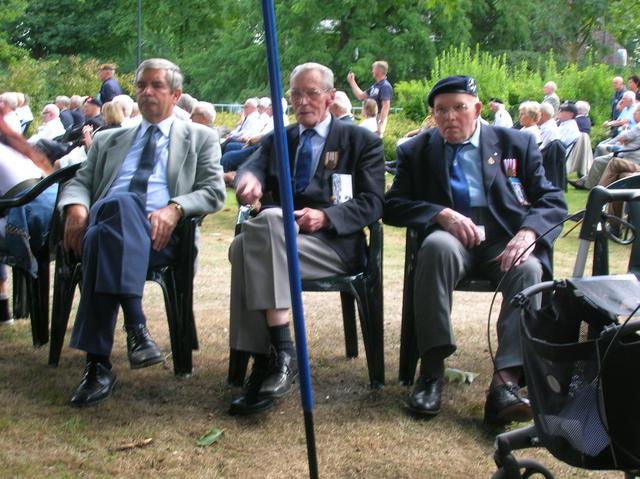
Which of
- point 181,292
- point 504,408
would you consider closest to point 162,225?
point 181,292

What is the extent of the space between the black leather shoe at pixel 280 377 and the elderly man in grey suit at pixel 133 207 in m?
0.51

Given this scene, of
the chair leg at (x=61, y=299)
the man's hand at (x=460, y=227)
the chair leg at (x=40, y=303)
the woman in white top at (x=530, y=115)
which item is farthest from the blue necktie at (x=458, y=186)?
the woman in white top at (x=530, y=115)

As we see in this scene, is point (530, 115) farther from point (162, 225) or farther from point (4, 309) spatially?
point (162, 225)

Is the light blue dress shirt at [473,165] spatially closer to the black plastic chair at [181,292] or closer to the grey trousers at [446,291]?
the grey trousers at [446,291]

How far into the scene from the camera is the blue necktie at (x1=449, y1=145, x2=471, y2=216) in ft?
15.5

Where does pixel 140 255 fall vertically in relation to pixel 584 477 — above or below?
above

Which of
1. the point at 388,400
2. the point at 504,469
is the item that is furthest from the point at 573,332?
the point at 388,400

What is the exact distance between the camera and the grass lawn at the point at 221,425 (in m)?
3.71

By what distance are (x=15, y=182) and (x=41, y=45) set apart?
40.6 metres

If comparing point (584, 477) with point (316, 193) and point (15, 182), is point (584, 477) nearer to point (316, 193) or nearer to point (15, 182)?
point (316, 193)

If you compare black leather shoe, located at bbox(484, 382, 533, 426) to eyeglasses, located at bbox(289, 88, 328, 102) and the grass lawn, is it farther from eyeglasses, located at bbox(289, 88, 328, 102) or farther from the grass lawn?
eyeglasses, located at bbox(289, 88, 328, 102)

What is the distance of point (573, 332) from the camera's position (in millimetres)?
2850

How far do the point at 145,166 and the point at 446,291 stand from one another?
1.65m

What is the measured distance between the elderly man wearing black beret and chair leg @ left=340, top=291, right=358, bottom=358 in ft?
1.78
